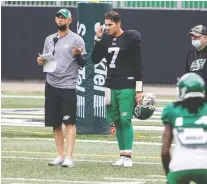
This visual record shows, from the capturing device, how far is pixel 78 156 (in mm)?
13094

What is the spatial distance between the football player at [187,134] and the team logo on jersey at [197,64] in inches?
164

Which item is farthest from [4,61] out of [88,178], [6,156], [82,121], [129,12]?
[88,178]

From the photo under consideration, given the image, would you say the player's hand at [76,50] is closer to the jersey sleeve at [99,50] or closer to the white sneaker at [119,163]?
the jersey sleeve at [99,50]

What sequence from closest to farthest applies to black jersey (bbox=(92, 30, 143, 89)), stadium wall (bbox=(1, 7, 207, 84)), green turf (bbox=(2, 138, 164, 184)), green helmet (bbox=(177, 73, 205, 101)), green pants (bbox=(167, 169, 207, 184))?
green pants (bbox=(167, 169, 207, 184)) → green helmet (bbox=(177, 73, 205, 101)) → green turf (bbox=(2, 138, 164, 184)) → black jersey (bbox=(92, 30, 143, 89)) → stadium wall (bbox=(1, 7, 207, 84))

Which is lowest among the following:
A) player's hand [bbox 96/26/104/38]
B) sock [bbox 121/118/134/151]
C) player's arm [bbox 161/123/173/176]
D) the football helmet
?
sock [bbox 121/118/134/151]

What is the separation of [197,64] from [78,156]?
7.69 feet

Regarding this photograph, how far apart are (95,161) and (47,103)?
0.92m

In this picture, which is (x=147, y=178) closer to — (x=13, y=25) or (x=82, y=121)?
(x=82, y=121)

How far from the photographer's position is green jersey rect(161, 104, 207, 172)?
709 cm

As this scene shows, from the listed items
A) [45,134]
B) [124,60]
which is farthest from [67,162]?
[45,134]

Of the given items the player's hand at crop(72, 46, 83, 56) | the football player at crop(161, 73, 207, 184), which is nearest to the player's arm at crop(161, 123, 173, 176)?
the football player at crop(161, 73, 207, 184)

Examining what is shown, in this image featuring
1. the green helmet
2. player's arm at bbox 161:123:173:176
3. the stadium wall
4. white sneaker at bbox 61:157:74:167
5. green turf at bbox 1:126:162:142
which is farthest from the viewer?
the stadium wall

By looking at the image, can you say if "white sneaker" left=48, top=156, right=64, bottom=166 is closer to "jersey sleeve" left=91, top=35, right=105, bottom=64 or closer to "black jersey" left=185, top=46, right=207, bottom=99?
"jersey sleeve" left=91, top=35, right=105, bottom=64

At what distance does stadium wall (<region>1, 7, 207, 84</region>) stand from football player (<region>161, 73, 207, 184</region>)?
19.6 m
